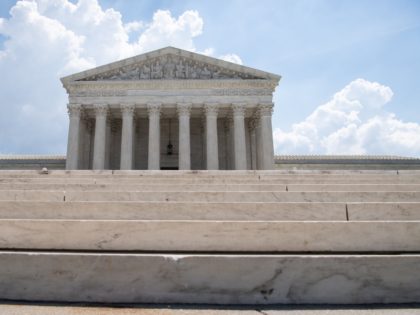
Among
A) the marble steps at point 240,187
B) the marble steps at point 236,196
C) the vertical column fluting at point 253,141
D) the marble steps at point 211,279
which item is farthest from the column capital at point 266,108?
the marble steps at point 211,279

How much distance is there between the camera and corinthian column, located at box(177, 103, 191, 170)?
2662cm

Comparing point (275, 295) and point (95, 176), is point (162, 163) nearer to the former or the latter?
point (95, 176)

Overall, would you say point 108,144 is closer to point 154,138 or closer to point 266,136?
point 154,138

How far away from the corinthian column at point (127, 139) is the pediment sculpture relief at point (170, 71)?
9.88ft

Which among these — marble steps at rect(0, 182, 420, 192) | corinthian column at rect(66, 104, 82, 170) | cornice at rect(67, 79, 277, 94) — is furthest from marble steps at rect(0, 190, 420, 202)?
cornice at rect(67, 79, 277, 94)

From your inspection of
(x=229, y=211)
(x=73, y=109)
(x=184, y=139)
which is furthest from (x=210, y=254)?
(x=73, y=109)

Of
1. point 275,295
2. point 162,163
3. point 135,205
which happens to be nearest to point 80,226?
point 135,205

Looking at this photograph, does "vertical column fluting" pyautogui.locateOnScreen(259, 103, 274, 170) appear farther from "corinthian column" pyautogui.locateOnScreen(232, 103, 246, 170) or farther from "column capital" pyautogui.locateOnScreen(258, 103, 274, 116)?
"corinthian column" pyautogui.locateOnScreen(232, 103, 246, 170)

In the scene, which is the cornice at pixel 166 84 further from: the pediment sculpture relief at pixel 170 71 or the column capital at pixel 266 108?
the column capital at pixel 266 108

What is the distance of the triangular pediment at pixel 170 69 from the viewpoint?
27.8m

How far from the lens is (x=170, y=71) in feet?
92.3

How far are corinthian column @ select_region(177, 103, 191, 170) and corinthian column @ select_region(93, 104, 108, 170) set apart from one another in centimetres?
681

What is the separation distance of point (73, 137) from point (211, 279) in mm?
26899

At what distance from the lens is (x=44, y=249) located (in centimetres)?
409
